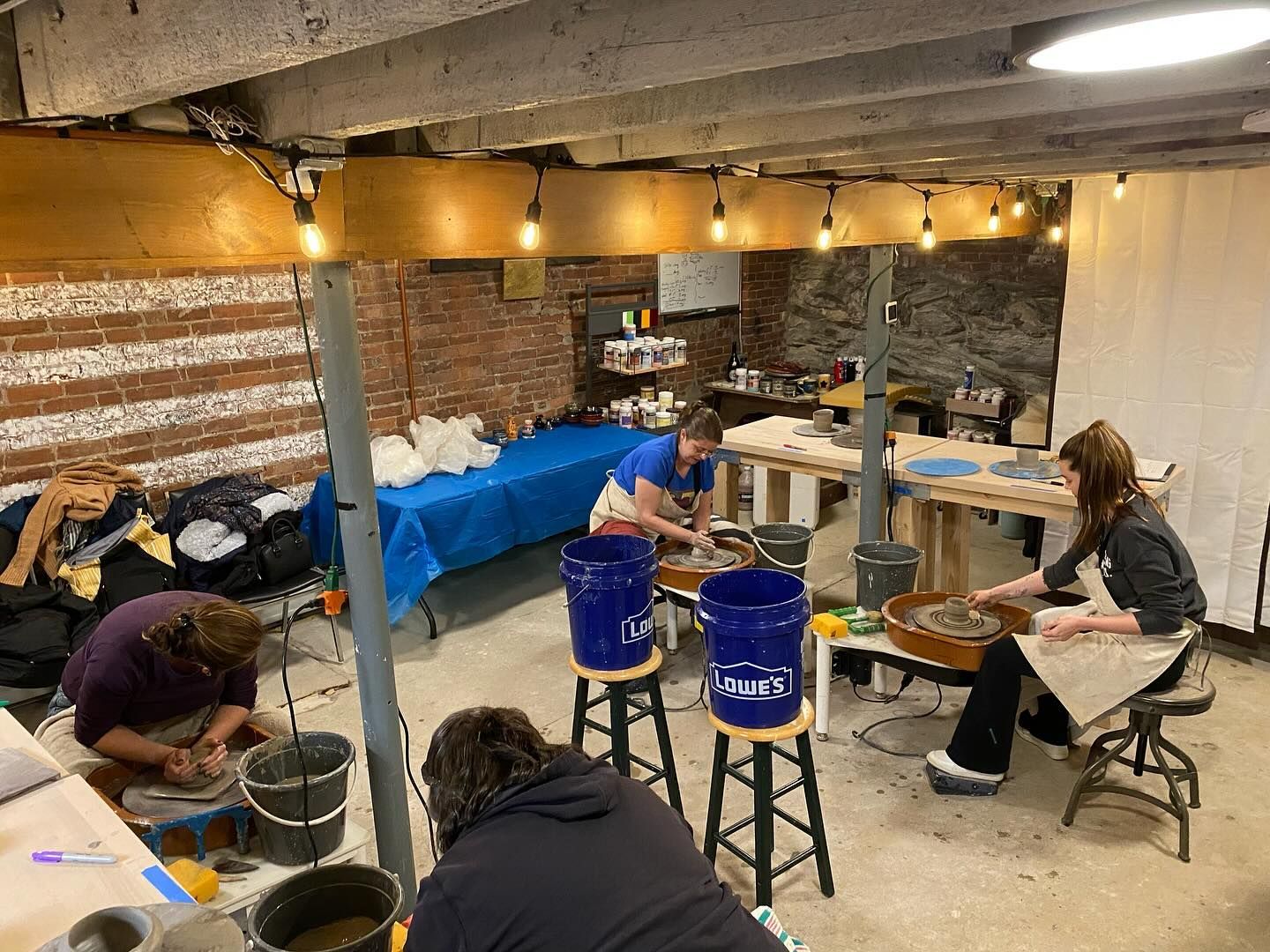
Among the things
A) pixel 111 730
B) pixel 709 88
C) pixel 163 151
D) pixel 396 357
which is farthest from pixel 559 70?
pixel 396 357

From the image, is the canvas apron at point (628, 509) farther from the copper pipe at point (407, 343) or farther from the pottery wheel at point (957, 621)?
the copper pipe at point (407, 343)

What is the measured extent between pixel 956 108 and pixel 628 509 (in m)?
2.62

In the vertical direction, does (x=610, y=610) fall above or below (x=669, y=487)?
below

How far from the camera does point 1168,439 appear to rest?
482 centimetres

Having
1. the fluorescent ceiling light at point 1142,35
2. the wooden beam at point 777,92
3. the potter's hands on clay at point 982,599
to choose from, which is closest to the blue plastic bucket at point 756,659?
the potter's hands on clay at point 982,599

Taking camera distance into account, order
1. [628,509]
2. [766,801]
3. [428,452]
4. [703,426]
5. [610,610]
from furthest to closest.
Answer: [428,452]
[628,509]
[703,426]
[610,610]
[766,801]

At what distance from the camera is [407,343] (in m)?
5.69

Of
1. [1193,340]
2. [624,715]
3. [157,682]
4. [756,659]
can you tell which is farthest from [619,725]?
[1193,340]

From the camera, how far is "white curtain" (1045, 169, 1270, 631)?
4.47 m

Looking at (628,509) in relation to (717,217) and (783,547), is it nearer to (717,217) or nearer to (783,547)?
(783,547)

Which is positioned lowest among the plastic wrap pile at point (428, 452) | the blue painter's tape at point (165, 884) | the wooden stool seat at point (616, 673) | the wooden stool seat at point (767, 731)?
the wooden stool seat at point (767, 731)

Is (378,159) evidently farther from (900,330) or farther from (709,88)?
(900,330)

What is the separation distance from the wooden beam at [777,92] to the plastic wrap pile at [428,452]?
304cm

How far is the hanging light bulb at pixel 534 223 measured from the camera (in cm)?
251
